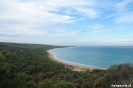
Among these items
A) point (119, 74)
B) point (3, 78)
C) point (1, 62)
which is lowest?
point (119, 74)

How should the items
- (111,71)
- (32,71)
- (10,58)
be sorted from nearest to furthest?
1. (10,58)
2. (111,71)
3. (32,71)

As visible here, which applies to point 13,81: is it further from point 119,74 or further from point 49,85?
point 119,74

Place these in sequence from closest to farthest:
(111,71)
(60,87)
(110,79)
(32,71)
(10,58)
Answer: (60,87)
(10,58)
(110,79)
(111,71)
(32,71)

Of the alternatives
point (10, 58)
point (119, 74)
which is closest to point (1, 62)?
point (10, 58)

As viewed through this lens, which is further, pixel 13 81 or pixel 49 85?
pixel 49 85

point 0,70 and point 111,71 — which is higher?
point 0,70

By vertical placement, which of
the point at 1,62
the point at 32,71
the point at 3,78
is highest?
the point at 1,62

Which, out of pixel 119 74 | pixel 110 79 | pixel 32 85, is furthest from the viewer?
pixel 119 74

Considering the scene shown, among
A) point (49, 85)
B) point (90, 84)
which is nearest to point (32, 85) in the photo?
point (49, 85)

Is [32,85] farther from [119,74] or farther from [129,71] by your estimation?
[129,71]
